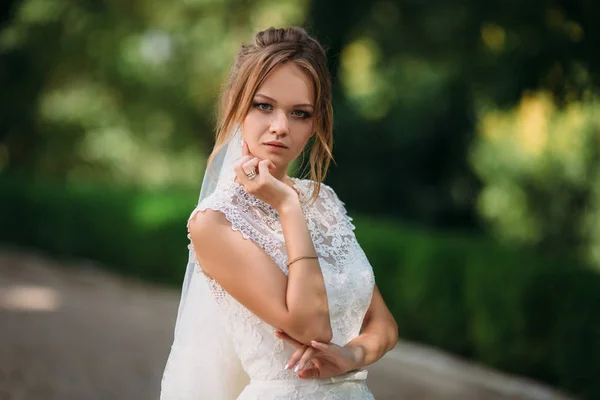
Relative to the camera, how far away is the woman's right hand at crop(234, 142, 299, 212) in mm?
2354

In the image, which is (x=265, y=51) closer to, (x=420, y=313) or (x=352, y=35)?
(x=420, y=313)

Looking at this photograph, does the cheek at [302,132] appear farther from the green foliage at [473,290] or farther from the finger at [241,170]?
the green foliage at [473,290]

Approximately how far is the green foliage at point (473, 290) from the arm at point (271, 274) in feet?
18.6

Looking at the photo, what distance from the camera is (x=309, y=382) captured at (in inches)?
97.3

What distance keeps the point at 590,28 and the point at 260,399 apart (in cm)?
538

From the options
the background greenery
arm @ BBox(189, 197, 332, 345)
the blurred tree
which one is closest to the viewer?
arm @ BBox(189, 197, 332, 345)

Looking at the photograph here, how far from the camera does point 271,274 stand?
90.4 inches

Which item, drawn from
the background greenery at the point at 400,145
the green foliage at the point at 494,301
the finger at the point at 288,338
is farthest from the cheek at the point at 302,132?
the green foliage at the point at 494,301

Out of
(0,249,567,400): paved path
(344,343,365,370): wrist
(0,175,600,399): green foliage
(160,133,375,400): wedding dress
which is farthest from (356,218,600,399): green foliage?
(344,343,365,370): wrist

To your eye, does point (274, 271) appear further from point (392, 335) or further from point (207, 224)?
point (392, 335)

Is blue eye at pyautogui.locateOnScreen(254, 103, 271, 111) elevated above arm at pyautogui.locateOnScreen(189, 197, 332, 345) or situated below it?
above

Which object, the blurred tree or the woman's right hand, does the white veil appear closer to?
the woman's right hand

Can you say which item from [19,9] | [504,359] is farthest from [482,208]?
[19,9]

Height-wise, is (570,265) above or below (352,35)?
below
